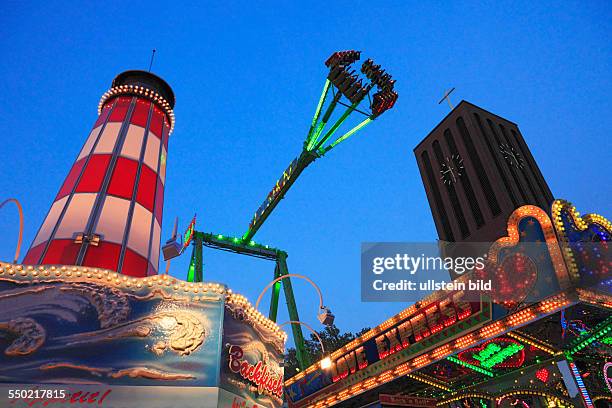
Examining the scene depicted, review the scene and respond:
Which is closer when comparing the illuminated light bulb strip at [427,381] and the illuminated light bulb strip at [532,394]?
the illuminated light bulb strip at [532,394]

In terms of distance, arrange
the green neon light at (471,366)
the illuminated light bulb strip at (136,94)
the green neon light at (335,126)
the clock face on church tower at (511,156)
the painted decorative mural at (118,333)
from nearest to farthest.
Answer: the painted decorative mural at (118,333), the illuminated light bulb strip at (136,94), the green neon light at (471,366), the green neon light at (335,126), the clock face on church tower at (511,156)

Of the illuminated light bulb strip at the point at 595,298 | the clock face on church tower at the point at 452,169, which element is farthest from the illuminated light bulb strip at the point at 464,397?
the clock face on church tower at the point at 452,169

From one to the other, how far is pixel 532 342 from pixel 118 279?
39.5 feet

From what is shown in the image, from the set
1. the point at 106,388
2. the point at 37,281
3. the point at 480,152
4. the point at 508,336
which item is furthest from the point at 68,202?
the point at 480,152

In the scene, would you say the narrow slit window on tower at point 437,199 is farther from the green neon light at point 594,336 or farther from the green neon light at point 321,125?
the green neon light at point 594,336

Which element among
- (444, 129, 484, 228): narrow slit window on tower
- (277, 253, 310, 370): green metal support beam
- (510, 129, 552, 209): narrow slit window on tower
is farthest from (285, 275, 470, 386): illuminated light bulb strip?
(510, 129, 552, 209): narrow slit window on tower

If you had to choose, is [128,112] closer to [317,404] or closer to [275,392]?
[275,392]

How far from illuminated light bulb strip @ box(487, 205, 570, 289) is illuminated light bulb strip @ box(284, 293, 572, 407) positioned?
0.59m

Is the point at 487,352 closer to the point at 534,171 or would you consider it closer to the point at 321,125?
the point at 321,125

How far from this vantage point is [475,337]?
12391 mm

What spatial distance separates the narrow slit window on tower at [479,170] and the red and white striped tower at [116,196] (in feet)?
171

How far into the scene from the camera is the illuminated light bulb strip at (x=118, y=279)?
7.15 m

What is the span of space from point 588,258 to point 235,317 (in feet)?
31.0

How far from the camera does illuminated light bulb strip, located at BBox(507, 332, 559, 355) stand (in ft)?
39.8
